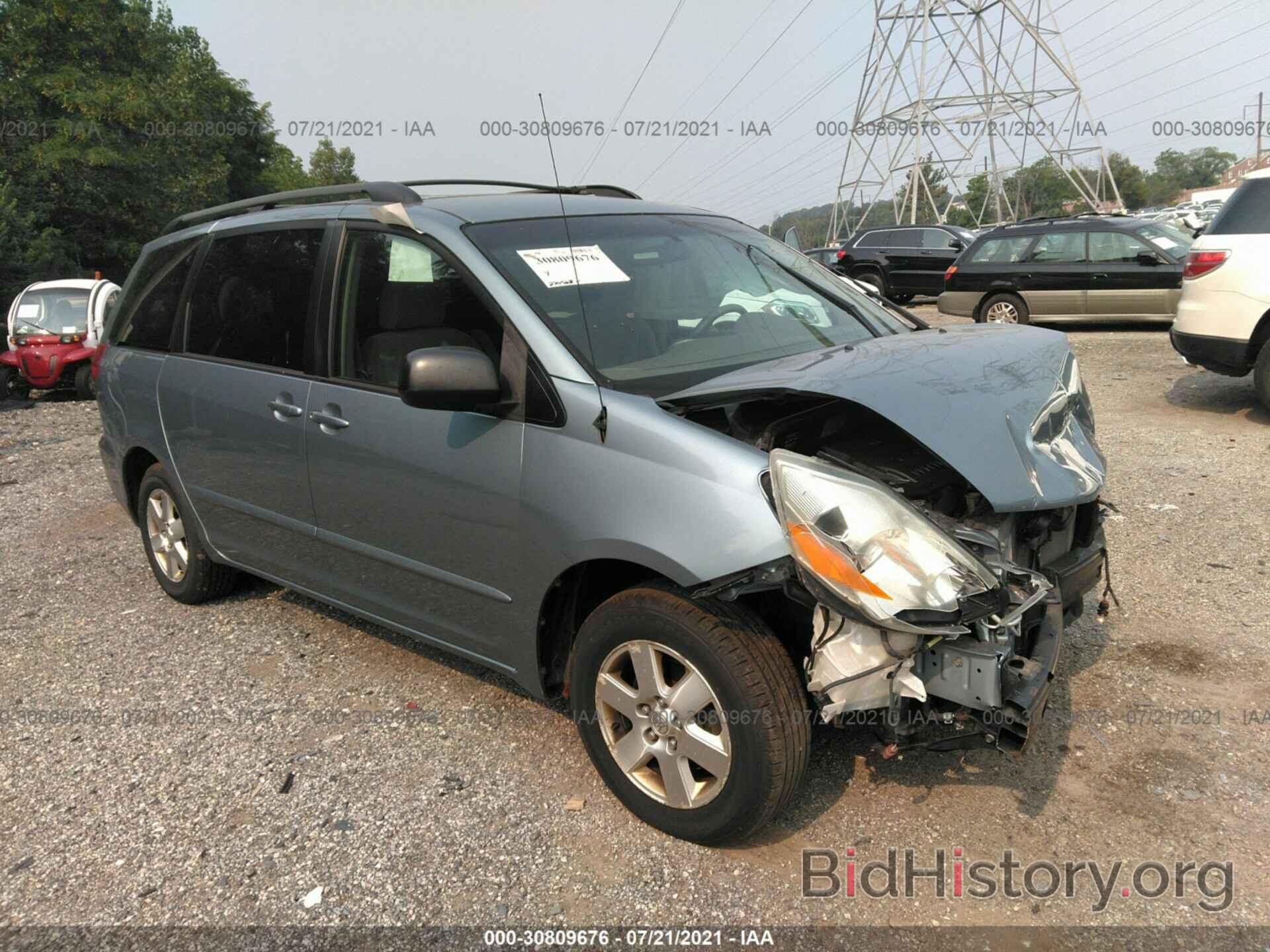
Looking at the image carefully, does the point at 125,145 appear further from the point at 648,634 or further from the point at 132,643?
the point at 648,634

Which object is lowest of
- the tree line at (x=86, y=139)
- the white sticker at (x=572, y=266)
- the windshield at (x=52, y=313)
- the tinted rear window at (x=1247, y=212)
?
the windshield at (x=52, y=313)

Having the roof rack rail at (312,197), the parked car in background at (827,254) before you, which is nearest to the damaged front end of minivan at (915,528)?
the roof rack rail at (312,197)

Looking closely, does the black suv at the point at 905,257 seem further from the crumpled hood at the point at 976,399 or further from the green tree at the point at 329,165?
the green tree at the point at 329,165

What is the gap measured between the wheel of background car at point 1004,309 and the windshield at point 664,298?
1035 cm

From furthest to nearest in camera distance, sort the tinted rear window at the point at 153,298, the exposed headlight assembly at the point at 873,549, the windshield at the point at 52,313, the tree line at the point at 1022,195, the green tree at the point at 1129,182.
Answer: the green tree at the point at 1129,182 → the tree line at the point at 1022,195 → the windshield at the point at 52,313 → the tinted rear window at the point at 153,298 → the exposed headlight assembly at the point at 873,549

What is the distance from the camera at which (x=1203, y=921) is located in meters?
2.36

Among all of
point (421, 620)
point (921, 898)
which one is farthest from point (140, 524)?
point (921, 898)

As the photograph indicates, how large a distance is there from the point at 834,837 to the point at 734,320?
5.82 ft

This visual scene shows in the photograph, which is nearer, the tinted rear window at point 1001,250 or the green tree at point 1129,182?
the tinted rear window at point 1001,250

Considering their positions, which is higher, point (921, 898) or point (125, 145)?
point (125, 145)

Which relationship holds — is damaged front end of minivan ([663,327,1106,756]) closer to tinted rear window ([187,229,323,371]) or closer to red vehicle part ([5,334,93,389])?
tinted rear window ([187,229,323,371])

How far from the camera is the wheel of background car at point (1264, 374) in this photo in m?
7.20

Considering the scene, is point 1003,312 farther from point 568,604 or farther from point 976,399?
point 568,604

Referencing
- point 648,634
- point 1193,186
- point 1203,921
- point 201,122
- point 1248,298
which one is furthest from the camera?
point 1193,186
